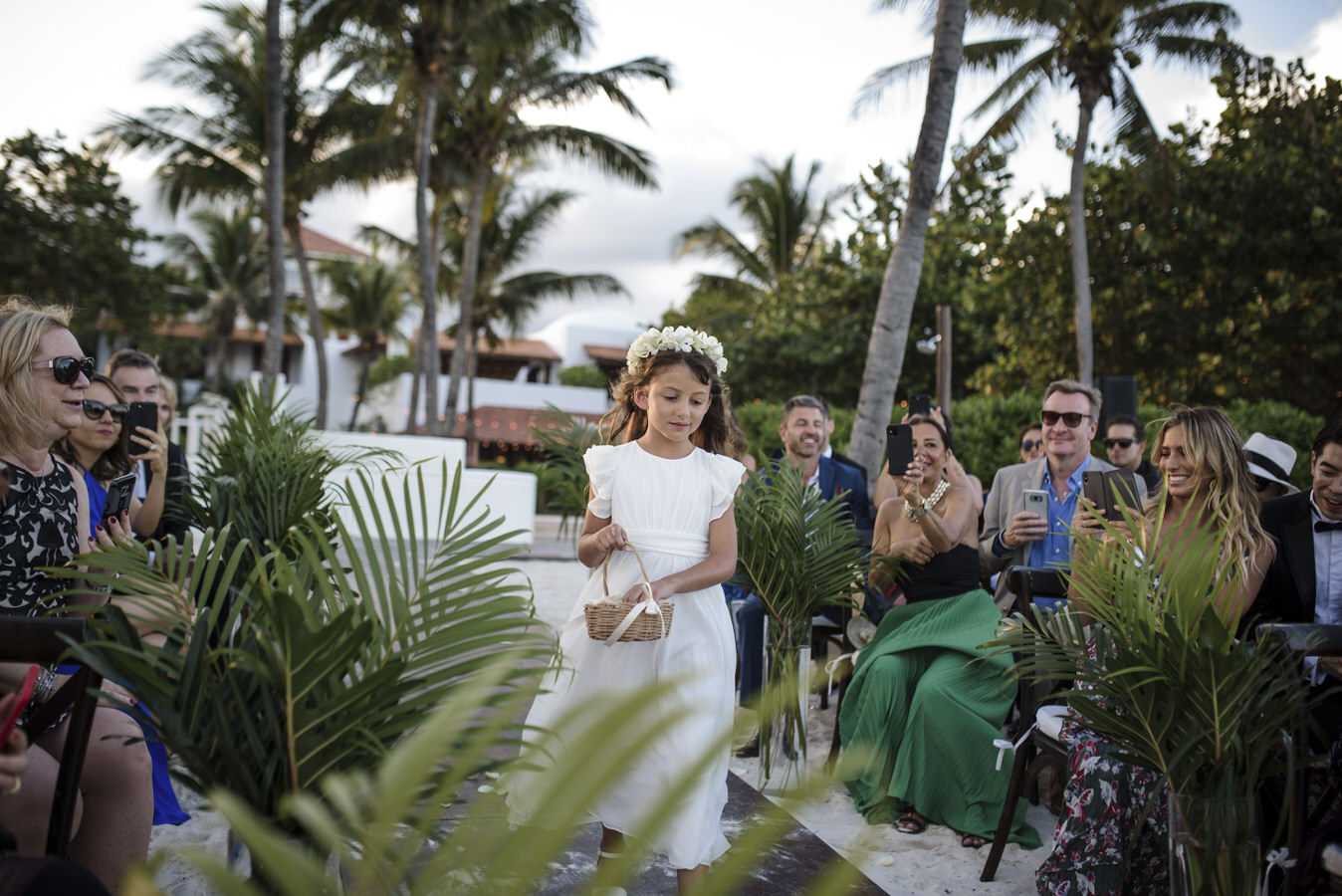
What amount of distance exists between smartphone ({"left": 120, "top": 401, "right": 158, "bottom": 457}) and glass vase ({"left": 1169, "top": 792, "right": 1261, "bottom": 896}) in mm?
4041

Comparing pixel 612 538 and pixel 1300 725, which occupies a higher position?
pixel 612 538

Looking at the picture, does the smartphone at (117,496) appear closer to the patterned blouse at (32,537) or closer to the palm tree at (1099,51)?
the patterned blouse at (32,537)

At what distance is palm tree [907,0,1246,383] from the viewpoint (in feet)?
48.9

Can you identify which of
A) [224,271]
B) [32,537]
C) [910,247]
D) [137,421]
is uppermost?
[224,271]

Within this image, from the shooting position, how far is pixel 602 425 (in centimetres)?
449

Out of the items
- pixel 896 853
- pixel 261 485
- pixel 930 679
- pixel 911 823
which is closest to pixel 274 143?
pixel 261 485

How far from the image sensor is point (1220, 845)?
2.41 m

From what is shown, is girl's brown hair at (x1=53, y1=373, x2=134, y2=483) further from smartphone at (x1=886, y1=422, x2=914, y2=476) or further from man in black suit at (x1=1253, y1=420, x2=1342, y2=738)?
man in black suit at (x1=1253, y1=420, x2=1342, y2=738)

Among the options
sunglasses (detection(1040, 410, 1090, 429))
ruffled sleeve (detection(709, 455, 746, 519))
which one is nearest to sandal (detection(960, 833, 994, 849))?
ruffled sleeve (detection(709, 455, 746, 519))

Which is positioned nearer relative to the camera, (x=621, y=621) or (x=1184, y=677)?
(x=1184, y=677)

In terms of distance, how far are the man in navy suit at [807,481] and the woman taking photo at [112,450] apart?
9.80 feet

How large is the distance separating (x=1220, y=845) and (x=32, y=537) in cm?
332

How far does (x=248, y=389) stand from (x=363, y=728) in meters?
3.86

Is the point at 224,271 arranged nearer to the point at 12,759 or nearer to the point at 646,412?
the point at 646,412
